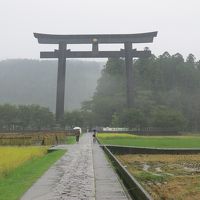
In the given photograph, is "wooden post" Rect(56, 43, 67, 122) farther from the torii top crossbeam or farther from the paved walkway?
the paved walkway

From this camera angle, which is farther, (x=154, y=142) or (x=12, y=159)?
(x=154, y=142)

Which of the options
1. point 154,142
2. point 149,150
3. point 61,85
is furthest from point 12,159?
point 61,85

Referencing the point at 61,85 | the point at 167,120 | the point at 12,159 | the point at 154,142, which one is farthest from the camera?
the point at 167,120

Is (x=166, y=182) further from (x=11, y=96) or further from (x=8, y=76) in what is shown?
(x=8, y=76)

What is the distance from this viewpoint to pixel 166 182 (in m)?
11.8

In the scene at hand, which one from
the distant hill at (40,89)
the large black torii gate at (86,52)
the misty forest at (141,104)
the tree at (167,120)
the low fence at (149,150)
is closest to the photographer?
the low fence at (149,150)

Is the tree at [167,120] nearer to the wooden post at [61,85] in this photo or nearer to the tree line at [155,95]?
the tree line at [155,95]

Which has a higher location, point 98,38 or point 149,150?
point 98,38

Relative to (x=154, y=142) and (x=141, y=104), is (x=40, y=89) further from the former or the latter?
(x=154, y=142)

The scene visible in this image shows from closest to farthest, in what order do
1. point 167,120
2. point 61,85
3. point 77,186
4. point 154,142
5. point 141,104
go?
point 77,186, point 154,142, point 61,85, point 167,120, point 141,104

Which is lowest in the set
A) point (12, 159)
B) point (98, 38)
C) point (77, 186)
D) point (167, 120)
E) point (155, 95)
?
point (77, 186)

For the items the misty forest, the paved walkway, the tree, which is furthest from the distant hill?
the paved walkway

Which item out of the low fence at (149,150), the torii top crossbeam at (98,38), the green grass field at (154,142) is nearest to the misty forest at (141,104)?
the torii top crossbeam at (98,38)

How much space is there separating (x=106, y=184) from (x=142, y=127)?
6572cm
